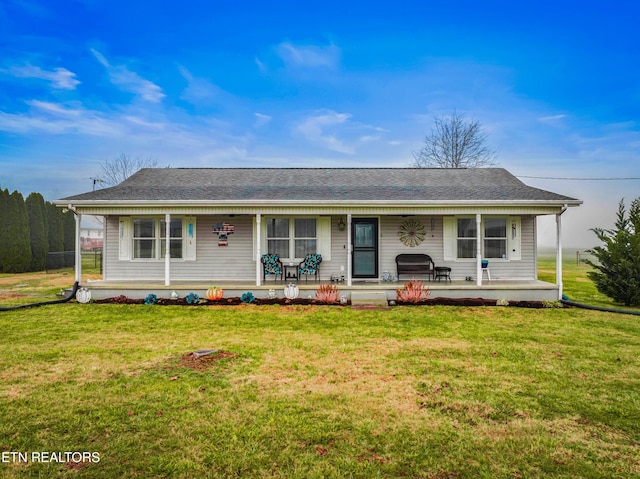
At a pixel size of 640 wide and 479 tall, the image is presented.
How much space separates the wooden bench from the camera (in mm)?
11477

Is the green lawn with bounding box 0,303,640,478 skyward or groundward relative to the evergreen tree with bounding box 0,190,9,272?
groundward

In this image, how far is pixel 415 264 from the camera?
1152cm

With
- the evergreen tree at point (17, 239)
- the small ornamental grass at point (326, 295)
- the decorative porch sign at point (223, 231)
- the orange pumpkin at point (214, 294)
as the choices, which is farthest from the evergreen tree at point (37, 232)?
the small ornamental grass at point (326, 295)

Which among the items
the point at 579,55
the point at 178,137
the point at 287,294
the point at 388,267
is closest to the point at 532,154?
the point at 579,55

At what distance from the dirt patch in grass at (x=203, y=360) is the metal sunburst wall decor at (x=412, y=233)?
7.64 metres

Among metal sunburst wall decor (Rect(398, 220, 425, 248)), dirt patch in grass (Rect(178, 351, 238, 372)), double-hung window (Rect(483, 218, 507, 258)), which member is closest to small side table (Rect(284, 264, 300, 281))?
metal sunburst wall decor (Rect(398, 220, 425, 248))

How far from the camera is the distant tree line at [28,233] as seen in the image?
20.1m

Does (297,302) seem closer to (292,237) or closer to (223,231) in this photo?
(292,237)

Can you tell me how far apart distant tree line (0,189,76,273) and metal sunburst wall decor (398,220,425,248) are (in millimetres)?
21097

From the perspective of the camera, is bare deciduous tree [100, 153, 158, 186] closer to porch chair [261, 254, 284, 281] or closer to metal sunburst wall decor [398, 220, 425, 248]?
porch chair [261, 254, 284, 281]

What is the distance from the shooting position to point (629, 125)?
2258 centimetres

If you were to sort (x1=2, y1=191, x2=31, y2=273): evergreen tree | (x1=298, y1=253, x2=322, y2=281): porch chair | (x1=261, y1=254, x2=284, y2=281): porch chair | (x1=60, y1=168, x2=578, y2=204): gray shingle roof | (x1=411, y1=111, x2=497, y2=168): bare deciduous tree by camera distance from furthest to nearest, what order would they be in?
1. (x1=411, y1=111, x2=497, y2=168): bare deciduous tree
2. (x1=2, y1=191, x2=31, y2=273): evergreen tree
3. (x1=298, y1=253, x2=322, y2=281): porch chair
4. (x1=261, y1=254, x2=284, y2=281): porch chair
5. (x1=60, y1=168, x2=578, y2=204): gray shingle roof

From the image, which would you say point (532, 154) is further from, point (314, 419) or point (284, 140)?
point (314, 419)

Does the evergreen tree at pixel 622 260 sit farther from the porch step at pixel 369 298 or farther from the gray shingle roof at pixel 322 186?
the porch step at pixel 369 298
